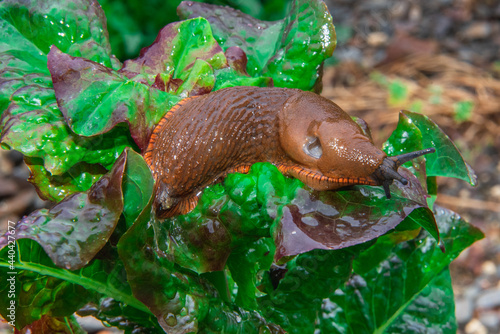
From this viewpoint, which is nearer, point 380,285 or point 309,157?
point 309,157

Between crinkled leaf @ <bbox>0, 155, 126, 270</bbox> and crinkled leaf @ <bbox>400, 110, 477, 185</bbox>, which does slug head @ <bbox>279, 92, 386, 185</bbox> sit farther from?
crinkled leaf @ <bbox>0, 155, 126, 270</bbox>

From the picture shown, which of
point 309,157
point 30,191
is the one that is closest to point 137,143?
point 309,157

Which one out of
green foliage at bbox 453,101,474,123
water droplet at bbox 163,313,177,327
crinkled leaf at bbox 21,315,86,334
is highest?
water droplet at bbox 163,313,177,327

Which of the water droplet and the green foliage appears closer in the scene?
the water droplet

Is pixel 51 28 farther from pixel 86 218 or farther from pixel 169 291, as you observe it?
pixel 169 291

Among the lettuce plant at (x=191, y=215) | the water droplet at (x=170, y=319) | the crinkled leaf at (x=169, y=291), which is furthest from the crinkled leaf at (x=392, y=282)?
the water droplet at (x=170, y=319)

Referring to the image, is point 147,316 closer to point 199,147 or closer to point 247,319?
point 247,319

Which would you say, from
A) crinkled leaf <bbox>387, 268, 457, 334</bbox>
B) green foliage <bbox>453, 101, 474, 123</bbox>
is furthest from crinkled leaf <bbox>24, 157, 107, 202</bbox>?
green foliage <bbox>453, 101, 474, 123</bbox>

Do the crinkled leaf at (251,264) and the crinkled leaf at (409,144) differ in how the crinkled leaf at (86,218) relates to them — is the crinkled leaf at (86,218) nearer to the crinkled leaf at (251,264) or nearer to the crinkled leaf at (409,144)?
the crinkled leaf at (251,264)
